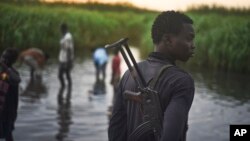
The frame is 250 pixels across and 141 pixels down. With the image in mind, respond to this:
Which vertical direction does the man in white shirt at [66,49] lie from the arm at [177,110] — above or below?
below

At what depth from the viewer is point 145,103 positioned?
2.94 metres

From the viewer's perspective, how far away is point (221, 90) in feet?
53.0

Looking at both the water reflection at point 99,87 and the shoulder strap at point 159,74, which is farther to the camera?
the water reflection at point 99,87

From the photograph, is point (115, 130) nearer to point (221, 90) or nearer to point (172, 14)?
point (172, 14)

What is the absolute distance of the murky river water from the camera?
9.27 meters

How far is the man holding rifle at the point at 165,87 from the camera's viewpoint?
9.14 feet

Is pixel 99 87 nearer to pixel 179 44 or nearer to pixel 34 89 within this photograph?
pixel 34 89

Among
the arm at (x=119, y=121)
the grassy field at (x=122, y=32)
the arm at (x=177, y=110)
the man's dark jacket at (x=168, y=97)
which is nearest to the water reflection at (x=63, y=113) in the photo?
the arm at (x=119, y=121)

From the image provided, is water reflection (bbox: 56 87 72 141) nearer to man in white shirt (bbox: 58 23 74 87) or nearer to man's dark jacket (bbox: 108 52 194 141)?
man in white shirt (bbox: 58 23 74 87)

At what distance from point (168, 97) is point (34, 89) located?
12.2 m

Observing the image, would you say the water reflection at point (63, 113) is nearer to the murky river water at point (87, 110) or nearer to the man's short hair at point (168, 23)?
the murky river water at point (87, 110)

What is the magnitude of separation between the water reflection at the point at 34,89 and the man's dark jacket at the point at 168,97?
991cm

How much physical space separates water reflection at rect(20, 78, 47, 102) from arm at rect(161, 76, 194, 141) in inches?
404

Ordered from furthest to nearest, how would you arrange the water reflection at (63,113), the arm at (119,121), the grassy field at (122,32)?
the grassy field at (122,32) → the water reflection at (63,113) → the arm at (119,121)
